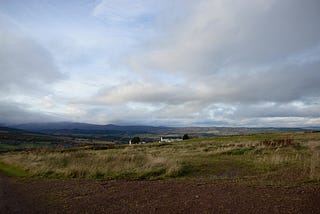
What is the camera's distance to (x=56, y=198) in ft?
30.2

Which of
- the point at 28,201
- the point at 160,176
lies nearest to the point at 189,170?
the point at 160,176

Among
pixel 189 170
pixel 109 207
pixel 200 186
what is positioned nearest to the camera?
pixel 109 207

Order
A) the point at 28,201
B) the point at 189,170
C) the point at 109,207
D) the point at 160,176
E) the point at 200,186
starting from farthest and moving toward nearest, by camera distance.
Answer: the point at 189,170, the point at 160,176, the point at 200,186, the point at 28,201, the point at 109,207

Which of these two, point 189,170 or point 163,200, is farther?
point 189,170

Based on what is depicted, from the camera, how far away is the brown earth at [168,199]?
702 cm

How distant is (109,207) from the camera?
7.73 metres

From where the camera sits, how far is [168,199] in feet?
27.0

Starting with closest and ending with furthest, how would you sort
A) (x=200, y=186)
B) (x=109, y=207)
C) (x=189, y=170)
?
(x=109, y=207), (x=200, y=186), (x=189, y=170)

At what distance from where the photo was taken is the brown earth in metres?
7.02

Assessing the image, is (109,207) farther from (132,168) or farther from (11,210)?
(132,168)

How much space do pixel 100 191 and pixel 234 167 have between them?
7979mm

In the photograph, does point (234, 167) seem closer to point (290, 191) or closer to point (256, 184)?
point (256, 184)

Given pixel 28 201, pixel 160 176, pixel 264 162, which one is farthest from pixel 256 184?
pixel 28 201

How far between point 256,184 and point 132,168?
7098 millimetres
